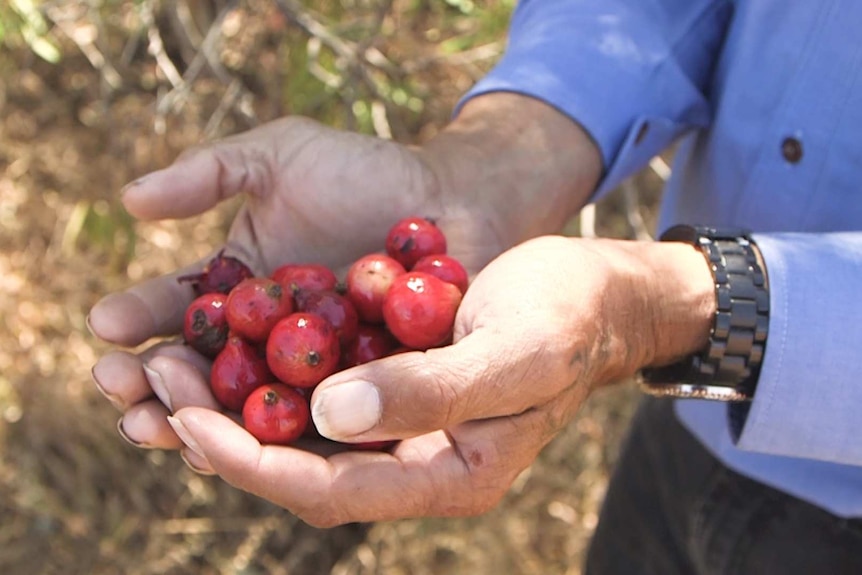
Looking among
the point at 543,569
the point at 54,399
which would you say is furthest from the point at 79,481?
the point at 543,569

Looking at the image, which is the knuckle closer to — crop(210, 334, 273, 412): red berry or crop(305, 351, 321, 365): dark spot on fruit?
crop(305, 351, 321, 365): dark spot on fruit

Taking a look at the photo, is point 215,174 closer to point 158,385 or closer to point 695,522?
point 158,385

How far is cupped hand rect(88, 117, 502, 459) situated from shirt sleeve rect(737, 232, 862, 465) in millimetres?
740

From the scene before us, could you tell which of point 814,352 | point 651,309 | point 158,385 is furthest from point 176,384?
point 814,352

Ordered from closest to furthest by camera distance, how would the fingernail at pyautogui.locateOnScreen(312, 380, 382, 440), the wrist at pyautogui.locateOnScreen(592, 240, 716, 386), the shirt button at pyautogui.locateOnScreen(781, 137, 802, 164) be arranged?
the fingernail at pyautogui.locateOnScreen(312, 380, 382, 440) → the wrist at pyautogui.locateOnScreen(592, 240, 716, 386) → the shirt button at pyautogui.locateOnScreen(781, 137, 802, 164)

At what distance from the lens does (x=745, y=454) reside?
186 centimetres

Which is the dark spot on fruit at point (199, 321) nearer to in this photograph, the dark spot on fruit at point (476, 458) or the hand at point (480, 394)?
the hand at point (480, 394)

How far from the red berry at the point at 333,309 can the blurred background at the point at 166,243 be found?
4.45ft

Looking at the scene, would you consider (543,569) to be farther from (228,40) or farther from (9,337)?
(228,40)

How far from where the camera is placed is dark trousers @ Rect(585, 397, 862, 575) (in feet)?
5.86

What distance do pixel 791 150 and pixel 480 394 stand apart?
79 centimetres

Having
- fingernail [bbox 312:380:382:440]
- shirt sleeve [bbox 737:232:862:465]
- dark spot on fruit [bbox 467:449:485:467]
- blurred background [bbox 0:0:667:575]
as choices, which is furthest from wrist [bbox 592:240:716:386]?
blurred background [bbox 0:0:667:575]

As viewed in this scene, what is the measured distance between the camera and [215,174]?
1.95 m

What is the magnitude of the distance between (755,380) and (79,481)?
9.24 feet
